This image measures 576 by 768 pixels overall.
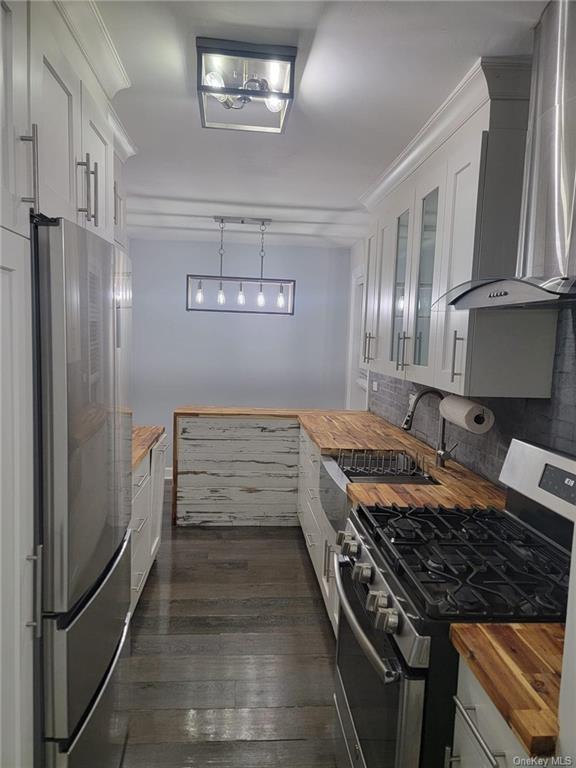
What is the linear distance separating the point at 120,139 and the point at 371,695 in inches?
105

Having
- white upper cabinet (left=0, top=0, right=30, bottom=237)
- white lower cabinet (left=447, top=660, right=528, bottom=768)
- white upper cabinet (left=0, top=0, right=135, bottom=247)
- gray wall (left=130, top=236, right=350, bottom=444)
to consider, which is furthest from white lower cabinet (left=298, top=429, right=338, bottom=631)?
white upper cabinet (left=0, top=0, right=30, bottom=237)

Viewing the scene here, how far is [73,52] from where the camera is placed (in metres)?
1.51

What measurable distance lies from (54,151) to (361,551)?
150cm

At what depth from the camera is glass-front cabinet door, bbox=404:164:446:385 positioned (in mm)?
2145

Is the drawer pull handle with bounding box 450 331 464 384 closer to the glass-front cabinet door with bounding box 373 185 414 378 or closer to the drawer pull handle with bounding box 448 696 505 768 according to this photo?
the glass-front cabinet door with bounding box 373 185 414 378

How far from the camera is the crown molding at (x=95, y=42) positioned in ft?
4.72

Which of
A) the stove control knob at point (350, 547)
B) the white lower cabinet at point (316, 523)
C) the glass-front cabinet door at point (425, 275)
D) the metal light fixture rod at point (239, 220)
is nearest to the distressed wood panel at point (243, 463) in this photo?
the white lower cabinet at point (316, 523)

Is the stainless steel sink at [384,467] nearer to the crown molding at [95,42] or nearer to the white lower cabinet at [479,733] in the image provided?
the white lower cabinet at [479,733]

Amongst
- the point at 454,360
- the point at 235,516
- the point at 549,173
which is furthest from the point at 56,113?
the point at 235,516

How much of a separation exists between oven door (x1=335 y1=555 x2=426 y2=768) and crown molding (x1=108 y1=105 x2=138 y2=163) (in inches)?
87.3

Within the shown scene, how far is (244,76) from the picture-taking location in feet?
6.09

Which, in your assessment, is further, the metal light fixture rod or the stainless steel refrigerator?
the metal light fixture rod

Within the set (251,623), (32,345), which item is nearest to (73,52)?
(32,345)

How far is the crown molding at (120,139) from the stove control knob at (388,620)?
2.28 meters
